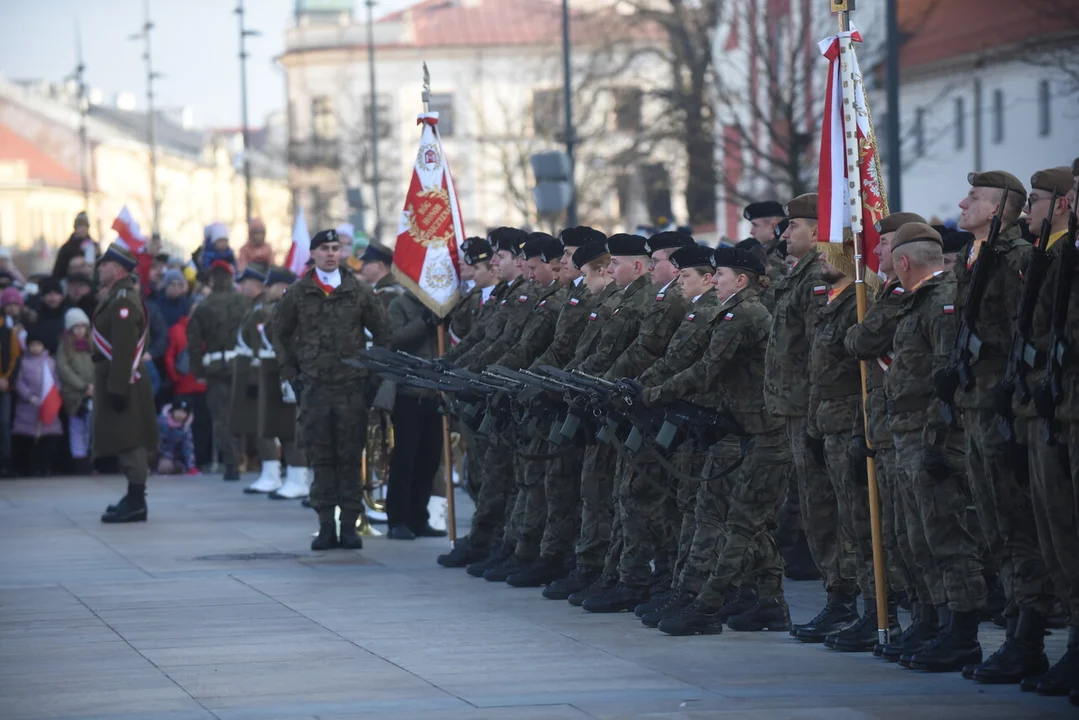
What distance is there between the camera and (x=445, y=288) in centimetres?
1599

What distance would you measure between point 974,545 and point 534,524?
443cm

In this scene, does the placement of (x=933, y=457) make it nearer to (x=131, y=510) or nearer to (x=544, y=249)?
(x=544, y=249)

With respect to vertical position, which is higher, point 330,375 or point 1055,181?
point 1055,181

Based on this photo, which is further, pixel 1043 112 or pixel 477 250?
pixel 1043 112

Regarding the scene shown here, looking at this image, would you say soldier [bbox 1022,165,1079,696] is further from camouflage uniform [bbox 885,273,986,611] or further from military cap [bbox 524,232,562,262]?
military cap [bbox 524,232,562,262]

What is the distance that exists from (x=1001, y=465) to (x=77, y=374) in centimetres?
1618

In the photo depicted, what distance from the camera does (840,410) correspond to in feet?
34.3

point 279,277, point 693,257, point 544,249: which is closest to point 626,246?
point 693,257

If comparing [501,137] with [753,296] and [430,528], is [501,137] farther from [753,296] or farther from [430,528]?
[753,296]

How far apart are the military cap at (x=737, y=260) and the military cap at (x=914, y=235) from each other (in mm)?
1361

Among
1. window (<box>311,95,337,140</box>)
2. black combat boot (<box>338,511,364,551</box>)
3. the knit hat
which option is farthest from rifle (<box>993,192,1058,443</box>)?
window (<box>311,95,337,140</box>)

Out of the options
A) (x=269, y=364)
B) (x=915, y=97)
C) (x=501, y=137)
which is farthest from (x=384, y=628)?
(x=501, y=137)

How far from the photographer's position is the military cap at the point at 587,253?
12.9 m

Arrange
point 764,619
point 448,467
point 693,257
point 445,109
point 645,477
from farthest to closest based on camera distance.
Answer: point 445,109 → point 448,467 → point 645,477 → point 693,257 → point 764,619
